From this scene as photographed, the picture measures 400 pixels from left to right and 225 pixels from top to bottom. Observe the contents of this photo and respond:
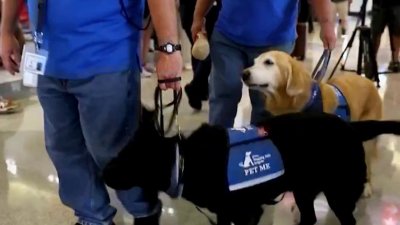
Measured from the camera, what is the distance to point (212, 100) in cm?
236

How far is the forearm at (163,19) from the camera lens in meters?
1.53

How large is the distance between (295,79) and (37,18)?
3.45ft

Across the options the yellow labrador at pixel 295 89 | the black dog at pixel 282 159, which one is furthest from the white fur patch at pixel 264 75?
the black dog at pixel 282 159

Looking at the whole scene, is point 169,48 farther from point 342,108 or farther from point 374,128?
point 342,108

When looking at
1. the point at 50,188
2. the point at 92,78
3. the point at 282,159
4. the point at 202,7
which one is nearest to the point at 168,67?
the point at 92,78

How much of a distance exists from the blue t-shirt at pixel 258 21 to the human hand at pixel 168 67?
611mm

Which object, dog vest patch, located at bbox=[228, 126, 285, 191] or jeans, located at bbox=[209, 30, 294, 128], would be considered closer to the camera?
dog vest patch, located at bbox=[228, 126, 285, 191]

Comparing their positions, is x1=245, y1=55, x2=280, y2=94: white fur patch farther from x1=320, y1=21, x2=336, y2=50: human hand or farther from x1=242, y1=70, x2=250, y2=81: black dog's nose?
x1=320, y1=21, x2=336, y2=50: human hand

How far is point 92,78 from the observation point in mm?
1638

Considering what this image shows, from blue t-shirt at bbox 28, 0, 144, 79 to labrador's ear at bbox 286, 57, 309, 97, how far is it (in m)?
0.78

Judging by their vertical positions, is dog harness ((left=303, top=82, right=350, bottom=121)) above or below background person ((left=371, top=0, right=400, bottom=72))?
above

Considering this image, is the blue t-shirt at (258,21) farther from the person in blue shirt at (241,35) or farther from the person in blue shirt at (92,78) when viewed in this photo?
the person in blue shirt at (92,78)

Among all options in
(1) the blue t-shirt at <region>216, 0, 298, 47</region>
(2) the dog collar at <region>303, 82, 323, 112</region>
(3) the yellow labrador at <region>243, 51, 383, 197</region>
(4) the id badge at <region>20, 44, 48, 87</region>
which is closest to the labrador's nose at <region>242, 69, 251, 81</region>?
(3) the yellow labrador at <region>243, 51, 383, 197</region>

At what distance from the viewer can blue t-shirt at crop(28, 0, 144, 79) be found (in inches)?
62.1
